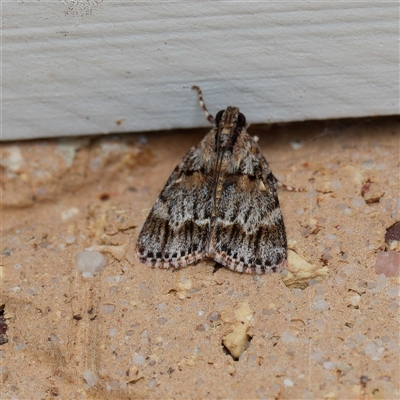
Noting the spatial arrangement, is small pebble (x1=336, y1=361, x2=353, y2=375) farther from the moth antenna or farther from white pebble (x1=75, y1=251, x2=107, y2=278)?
the moth antenna

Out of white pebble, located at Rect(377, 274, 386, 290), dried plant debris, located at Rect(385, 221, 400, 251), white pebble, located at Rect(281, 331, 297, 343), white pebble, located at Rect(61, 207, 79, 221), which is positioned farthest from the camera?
white pebble, located at Rect(61, 207, 79, 221)

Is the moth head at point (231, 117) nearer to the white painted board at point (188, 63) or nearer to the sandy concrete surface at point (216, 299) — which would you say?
the white painted board at point (188, 63)

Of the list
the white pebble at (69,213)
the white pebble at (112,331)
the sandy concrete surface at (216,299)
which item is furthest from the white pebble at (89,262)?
the white pebble at (69,213)

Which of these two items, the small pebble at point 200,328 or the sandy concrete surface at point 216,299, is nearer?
the sandy concrete surface at point 216,299

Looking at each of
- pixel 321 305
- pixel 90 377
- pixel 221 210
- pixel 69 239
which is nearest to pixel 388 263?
pixel 321 305

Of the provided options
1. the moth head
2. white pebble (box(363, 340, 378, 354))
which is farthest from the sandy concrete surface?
the moth head

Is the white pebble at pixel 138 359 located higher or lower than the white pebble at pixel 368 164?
lower

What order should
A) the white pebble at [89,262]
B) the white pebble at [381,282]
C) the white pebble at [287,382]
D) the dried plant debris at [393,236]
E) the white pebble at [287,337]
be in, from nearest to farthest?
the white pebble at [287,382], the white pebble at [287,337], the white pebble at [381,282], the dried plant debris at [393,236], the white pebble at [89,262]
